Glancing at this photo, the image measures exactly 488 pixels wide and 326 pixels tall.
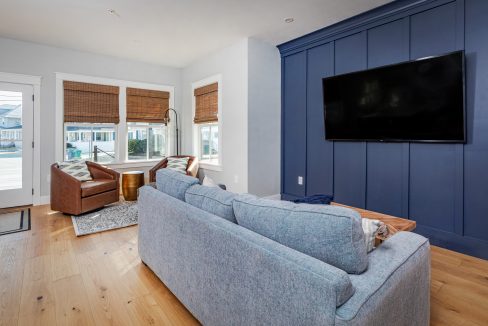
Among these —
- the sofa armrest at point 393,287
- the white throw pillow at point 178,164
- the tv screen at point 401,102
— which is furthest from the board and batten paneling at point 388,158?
the white throw pillow at point 178,164

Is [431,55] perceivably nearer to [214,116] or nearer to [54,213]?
[214,116]

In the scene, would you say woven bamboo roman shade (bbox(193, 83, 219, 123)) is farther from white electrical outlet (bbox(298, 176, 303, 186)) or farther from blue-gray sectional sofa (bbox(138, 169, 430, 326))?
blue-gray sectional sofa (bbox(138, 169, 430, 326))

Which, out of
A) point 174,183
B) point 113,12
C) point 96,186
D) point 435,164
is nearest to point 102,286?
Answer: point 174,183

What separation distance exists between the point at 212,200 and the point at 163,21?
2896mm

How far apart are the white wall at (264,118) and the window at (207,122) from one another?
0.73 m

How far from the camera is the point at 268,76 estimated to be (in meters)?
4.35

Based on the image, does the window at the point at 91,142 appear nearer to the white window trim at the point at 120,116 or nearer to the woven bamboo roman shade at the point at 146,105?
the white window trim at the point at 120,116

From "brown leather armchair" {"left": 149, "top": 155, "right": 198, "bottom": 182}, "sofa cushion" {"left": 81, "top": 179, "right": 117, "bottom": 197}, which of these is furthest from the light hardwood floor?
"brown leather armchair" {"left": 149, "top": 155, "right": 198, "bottom": 182}

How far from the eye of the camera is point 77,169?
4.09 m

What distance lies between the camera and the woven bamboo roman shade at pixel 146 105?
5191 millimetres

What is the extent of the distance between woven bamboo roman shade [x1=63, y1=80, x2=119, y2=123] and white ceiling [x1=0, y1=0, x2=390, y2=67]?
25.2 inches

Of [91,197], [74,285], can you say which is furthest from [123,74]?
[74,285]

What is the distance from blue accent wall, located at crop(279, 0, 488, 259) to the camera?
260cm

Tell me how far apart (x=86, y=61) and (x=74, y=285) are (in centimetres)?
399
